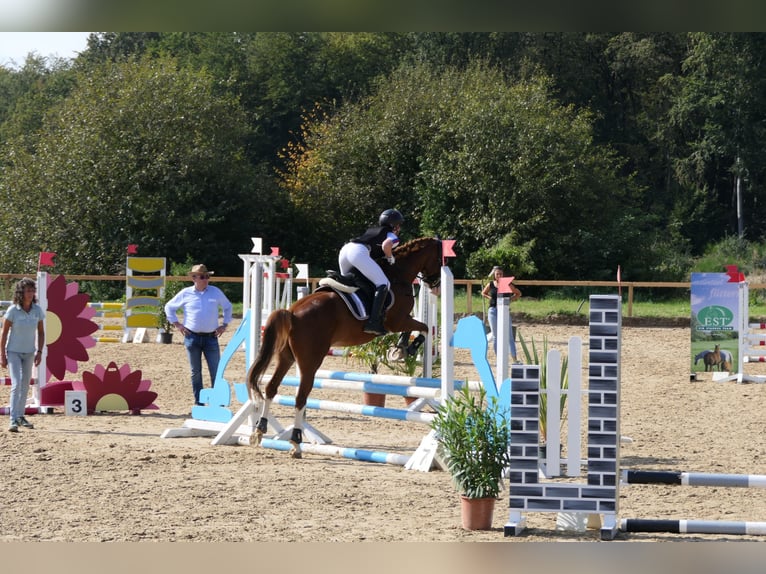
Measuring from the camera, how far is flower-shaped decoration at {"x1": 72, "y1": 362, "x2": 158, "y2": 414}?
907cm

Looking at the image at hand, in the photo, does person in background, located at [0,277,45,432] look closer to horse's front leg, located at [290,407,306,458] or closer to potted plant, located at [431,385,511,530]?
horse's front leg, located at [290,407,306,458]

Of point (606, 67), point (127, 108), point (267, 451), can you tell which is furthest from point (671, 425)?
point (606, 67)

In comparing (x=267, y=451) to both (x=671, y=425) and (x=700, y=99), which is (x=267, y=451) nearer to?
(x=671, y=425)

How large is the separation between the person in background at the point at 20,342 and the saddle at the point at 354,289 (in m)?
2.33

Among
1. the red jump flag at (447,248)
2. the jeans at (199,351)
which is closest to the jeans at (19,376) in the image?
the jeans at (199,351)

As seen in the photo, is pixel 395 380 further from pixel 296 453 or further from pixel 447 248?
pixel 447 248

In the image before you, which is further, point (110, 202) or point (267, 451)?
point (110, 202)

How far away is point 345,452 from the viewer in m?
6.84

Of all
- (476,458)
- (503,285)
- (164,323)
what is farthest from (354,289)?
(164,323)

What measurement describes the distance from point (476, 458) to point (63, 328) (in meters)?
5.34

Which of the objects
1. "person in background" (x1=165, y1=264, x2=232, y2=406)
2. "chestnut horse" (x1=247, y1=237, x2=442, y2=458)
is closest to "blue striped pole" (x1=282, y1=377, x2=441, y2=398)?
"chestnut horse" (x1=247, y1=237, x2=442, y2=458)
